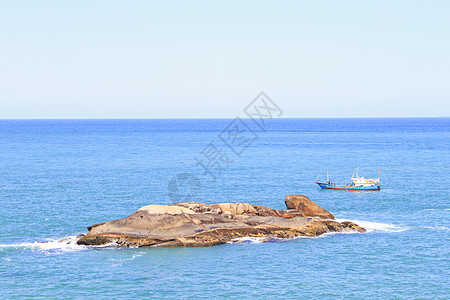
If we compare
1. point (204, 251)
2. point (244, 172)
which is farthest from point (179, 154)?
point (204, 251)

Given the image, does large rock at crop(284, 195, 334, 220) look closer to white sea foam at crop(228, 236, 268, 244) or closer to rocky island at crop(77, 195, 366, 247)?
rocky island at crop(77, 195, 366, 247)

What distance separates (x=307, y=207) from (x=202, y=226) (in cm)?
1568

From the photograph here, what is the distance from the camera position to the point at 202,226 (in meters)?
56.5

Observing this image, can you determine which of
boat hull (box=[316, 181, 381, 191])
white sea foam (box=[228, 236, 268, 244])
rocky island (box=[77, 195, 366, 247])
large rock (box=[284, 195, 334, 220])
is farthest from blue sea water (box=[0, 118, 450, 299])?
large rock (box=[284, 195, 334, 220])

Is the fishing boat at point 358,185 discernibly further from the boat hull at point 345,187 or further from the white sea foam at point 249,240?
the white sea foam at point 249,240

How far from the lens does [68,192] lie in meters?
87.6

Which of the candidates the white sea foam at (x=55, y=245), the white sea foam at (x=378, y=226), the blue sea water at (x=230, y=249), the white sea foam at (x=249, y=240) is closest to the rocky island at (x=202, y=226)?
the white sea foam at (x=249, y=240)

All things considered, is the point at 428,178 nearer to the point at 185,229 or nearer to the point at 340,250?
the point at 340,250

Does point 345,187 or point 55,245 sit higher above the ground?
point 345,187

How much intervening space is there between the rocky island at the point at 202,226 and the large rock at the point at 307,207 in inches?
28.4

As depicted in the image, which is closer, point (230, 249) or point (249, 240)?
point (230, 249)

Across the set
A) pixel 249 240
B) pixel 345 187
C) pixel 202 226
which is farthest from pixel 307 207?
pixel 345 187

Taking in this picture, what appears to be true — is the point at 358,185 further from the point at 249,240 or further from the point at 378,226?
the point at 249,240

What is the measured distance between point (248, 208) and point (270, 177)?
44.0 meters
